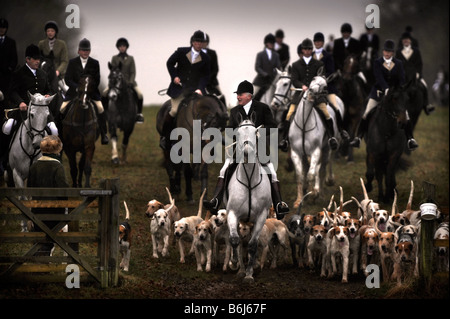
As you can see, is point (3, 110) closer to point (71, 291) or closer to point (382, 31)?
point (71, 291)

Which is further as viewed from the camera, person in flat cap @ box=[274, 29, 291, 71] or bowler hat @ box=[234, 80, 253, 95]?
person in flat cap @ box=[274, 29, 291, 71]

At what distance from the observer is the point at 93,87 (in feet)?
64.6

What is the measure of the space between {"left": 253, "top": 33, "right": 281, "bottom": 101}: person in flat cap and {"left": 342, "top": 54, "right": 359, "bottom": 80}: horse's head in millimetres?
2021

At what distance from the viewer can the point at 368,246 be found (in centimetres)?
1439

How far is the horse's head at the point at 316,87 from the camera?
18.9m

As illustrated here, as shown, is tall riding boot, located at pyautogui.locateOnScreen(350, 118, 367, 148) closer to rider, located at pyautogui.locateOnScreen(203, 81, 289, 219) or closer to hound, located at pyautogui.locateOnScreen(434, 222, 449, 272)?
rider, located at pyautogui.locateOnScreen(203, 81, 289, 219)

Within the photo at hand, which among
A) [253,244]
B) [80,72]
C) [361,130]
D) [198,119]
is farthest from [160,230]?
[361,130]

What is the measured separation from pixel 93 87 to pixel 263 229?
621 cm

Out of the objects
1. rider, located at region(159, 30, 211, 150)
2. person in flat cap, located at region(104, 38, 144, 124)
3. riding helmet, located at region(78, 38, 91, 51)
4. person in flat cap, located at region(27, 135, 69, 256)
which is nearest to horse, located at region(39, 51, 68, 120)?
riding helmet, located at region(78, 38, 91, 51)

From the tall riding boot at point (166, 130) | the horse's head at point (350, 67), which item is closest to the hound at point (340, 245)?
the tall riding boot at point (166, 130)

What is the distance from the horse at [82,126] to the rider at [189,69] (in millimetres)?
1711

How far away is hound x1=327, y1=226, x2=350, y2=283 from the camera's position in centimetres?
1435

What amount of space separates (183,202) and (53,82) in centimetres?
377
